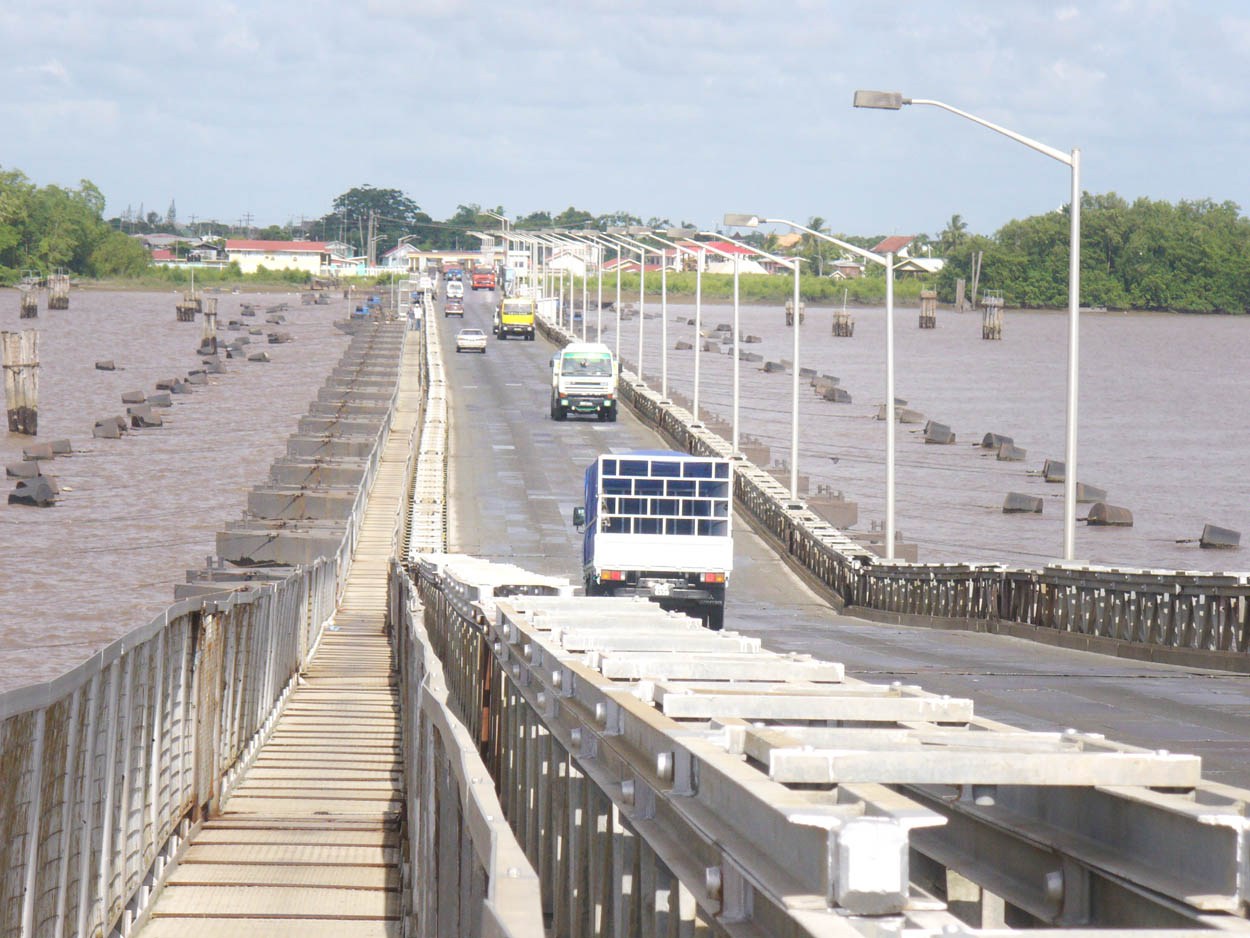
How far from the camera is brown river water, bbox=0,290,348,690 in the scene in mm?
47000

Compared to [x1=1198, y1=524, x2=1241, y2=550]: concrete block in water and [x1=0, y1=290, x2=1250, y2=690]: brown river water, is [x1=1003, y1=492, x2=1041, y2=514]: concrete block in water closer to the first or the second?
[x1=0, y1=290, x2=1250, y2=690]: brown river water

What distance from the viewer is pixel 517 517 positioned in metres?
58.9

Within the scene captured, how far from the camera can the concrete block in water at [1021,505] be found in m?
73.0

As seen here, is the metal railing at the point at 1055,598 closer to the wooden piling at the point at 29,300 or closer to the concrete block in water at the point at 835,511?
the concrete block in water at the point at 835,511

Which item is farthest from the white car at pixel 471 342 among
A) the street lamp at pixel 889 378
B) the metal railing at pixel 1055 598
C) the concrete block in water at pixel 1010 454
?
the street lamp at pixel 889 378

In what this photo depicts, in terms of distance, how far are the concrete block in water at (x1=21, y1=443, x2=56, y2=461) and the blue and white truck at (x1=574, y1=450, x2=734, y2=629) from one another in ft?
185

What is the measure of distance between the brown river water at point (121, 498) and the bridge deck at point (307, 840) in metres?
8.57

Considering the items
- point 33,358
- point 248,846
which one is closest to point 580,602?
point 248,846

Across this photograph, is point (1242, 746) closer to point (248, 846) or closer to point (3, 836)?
point (248, 846)

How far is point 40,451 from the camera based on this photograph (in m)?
87.0

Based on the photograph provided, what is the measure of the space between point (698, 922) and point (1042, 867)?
978mm

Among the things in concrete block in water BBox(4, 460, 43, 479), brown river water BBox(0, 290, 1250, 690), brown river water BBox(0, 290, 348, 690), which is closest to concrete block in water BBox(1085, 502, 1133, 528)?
brown river water BBox(0, 290, 1250, 690)

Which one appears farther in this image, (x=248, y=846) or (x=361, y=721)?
(x=361, y=721)

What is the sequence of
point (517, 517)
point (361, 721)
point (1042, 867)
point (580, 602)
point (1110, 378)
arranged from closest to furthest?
point (1042, 867) → point (580, 602) → point (361, 721) → point (517, 517) → point (1110, 378)
